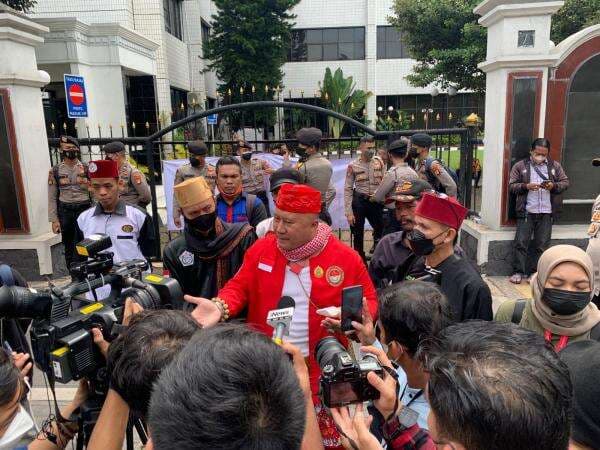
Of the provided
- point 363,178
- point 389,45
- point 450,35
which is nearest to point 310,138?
point 363,178

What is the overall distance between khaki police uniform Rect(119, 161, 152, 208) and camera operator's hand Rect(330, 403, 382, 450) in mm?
4859

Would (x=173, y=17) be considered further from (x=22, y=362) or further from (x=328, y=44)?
(x=22, y=362)

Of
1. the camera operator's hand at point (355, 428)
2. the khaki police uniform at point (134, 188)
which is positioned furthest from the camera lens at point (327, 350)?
the khaki police uniform at point (134, 188)

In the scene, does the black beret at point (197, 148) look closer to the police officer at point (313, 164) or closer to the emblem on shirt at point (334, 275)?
the police officer at point (313, 164)

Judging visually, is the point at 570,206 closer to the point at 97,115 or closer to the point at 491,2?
the point at 491,2

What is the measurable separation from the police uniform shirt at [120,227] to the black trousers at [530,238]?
414 centimetres

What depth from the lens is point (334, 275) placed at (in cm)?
242

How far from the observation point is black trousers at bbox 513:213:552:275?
18.0ft

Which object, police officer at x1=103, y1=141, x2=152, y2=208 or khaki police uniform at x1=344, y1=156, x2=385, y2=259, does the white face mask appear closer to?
police officer at x1=103, y1=141, x2=152, y2=208

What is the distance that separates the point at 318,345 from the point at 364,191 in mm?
4723

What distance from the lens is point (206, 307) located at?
2246mm

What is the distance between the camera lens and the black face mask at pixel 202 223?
2.86m

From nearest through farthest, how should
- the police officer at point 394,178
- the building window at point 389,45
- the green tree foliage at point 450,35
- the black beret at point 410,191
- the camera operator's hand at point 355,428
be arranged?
the camera operator's hand at point 355,428, the black beret at point 410,191, the police officer at point 394,178, the green tree foliage at point 450,35, the building window at point 389,45

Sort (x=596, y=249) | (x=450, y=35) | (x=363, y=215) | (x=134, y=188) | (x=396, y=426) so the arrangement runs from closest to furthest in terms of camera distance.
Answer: (x=396, y=426), (x=596, y=249), (x=134, y=188), (x=363, y=215), (x=450, y=35)
